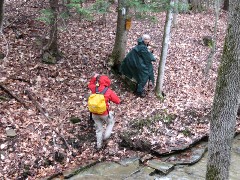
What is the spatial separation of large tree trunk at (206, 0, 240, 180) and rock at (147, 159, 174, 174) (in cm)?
251

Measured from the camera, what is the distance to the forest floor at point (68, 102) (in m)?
7.19

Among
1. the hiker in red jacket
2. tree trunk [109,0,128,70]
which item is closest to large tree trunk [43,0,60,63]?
tree trunk [109,0,128,70]

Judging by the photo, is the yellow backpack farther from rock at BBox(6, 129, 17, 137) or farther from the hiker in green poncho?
the hiker in green poncho

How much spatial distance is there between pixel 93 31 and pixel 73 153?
299 inches

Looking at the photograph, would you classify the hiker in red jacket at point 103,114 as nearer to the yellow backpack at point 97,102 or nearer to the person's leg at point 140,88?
the yellow backpack at point 97,102

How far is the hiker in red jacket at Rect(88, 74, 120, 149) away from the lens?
735 centimetres

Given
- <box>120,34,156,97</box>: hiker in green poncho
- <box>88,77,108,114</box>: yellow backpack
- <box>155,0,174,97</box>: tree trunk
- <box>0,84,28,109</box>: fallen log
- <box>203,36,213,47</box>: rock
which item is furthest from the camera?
<box>203,36,213,47</box>: rock

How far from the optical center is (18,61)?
9.66 metres

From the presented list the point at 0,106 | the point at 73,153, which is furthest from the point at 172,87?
the point at 0,106

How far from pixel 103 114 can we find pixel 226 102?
354 centimetres

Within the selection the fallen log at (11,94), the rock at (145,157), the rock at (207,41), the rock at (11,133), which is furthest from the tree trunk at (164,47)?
the rock at (207,41)

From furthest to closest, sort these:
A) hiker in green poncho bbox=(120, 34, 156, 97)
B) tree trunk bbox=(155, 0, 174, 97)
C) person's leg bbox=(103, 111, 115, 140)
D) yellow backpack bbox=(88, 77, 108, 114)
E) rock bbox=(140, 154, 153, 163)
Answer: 1. hiker in green poncho bbox=(120, 34, 156, 97)
2. tree trunk bbox=(155, 0, 174, 97)
3. person's leg bbox=(103, 111, 115, 140)
4. rock bbox=(140, 154, 153, 163)
5. yellow backpack bbox=(88, 77, 108, 114)

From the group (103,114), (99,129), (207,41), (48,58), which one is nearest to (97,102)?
(103,114)

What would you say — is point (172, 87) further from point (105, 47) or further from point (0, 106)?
point (0, 106)
